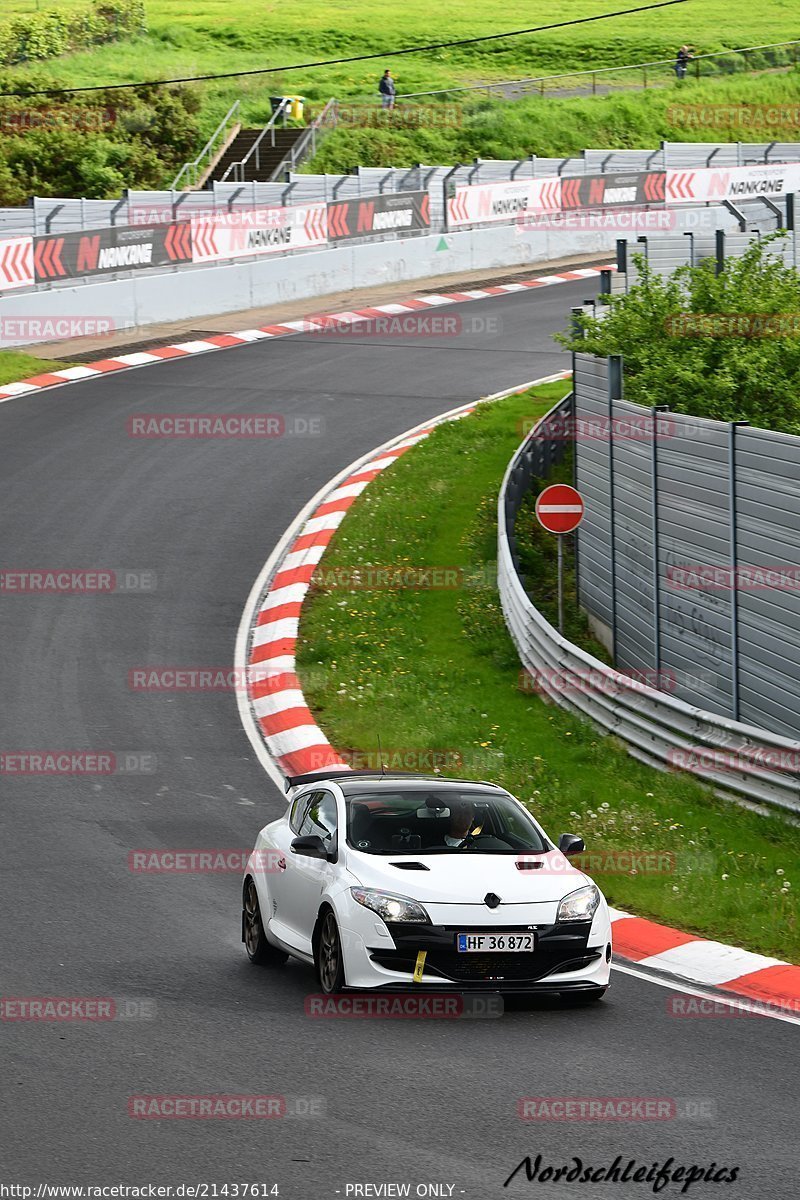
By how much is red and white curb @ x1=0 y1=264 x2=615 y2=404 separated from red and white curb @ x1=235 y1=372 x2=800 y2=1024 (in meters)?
6.41

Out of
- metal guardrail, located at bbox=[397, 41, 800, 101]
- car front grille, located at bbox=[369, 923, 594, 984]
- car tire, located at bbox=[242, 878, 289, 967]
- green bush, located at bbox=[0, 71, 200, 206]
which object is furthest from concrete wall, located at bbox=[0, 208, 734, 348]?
car front grille, located at bbox=[369, 923, 594, 984]

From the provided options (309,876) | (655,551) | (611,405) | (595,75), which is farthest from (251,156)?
(309,876)

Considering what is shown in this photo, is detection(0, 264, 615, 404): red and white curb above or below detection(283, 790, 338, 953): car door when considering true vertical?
above

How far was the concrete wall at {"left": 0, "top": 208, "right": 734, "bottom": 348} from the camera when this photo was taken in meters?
34.6

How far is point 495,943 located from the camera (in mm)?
9625

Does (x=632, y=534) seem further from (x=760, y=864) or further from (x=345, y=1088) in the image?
(x=345, y=1088)

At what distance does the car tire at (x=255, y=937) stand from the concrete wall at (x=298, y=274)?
23696mm

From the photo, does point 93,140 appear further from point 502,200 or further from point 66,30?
point 66,30

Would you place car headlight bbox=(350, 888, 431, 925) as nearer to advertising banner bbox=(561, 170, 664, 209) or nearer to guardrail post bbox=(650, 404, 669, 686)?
guardrail post bbox=(650, 404, 669, 686)

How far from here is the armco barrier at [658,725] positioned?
13531mm

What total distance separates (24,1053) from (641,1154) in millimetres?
3295

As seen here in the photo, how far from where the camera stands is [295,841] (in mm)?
10469

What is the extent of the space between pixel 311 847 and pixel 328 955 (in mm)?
689

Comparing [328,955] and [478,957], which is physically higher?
[478,957]
